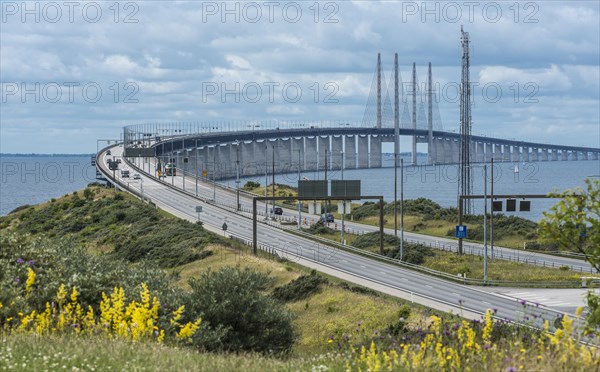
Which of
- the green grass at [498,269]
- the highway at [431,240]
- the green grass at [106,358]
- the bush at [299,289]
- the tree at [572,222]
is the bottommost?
the highway at [431,240]

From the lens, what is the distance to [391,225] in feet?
333

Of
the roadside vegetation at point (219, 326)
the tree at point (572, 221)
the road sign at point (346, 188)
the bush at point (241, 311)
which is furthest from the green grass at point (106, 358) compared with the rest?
the road sign at point (346, 188)

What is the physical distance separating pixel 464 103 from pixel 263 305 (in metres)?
71.5

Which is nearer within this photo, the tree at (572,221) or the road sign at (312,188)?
the tree at (572,221)

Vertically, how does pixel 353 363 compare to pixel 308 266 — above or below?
above

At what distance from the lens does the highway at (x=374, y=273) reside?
44438 mm

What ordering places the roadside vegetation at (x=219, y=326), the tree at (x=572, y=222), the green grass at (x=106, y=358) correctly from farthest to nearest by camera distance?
the tree at (x=572, y=222), the roadside vegetation at (x=219, y=326), the green grass at (x=106, y=358)

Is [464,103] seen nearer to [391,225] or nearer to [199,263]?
[391,225]

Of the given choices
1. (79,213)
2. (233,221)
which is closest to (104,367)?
(233,221)

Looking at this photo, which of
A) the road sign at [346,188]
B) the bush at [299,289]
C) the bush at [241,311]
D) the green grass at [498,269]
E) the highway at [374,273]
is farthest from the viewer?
the road sign at [346,188]

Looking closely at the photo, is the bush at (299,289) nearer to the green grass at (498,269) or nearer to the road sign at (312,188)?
the green grass at (498,269)

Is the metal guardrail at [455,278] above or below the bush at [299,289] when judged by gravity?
below

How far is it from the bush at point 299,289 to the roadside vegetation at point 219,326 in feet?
0.32

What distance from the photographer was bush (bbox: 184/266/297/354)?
2619 cm
